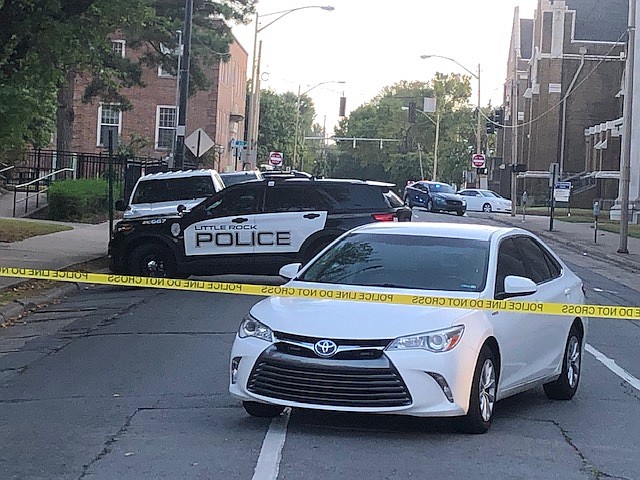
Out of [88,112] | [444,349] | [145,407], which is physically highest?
[88,112]

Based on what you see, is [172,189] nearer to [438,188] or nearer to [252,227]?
[252,227]

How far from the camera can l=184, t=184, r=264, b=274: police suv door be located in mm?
17234

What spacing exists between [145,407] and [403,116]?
10254 centimetres

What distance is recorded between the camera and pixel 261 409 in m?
7.86

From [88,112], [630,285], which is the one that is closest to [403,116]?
[88,112]

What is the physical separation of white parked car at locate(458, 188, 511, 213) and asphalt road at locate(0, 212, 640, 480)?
4775 cm

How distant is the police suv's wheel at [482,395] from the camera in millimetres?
7441

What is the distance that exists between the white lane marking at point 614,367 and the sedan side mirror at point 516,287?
95.3 inches

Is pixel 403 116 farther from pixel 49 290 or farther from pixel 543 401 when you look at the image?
pixel 543 401

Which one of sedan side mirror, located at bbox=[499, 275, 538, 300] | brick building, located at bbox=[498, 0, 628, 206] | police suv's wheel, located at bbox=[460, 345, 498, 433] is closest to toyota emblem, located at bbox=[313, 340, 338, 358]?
police suv's wheel, located at bbox=[460, 345, 498, 433]

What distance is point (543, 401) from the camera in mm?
9312

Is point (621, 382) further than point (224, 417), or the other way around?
point (621, 382)

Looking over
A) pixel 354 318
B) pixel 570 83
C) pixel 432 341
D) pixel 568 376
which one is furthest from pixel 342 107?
pixel 432 341

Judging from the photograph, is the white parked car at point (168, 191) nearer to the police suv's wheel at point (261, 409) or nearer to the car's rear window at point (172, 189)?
the car's rear window at point (172, 189)
